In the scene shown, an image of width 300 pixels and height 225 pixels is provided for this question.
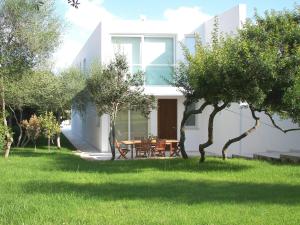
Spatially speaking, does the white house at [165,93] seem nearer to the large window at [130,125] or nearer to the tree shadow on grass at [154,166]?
the large window at [130,125]

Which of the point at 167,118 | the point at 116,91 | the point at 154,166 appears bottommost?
the point at 154,166

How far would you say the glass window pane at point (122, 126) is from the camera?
23.4 m

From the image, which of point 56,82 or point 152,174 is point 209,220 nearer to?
point 152,174

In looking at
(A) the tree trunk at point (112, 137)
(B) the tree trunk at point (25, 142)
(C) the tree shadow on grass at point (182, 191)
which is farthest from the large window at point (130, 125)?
(C) the tree shadow on grass at point (182, 191)

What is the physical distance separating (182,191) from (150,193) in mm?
708

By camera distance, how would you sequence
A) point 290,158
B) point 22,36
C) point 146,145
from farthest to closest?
point 146,145 < point 22,36 < point 290,158

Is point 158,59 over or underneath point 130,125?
over

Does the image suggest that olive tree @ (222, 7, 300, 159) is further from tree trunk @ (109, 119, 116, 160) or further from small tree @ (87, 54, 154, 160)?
tree trunk @ (109, 119, 116, 160)

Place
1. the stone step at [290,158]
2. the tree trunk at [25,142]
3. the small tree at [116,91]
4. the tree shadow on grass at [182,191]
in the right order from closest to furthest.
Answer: the tree shadow on grass at [182,191] < the stone step at [290,158] < the small tree at [116,91] < the tree trunk at [25,142]

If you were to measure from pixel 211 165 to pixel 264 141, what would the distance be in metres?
6.74

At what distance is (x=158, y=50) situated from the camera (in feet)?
76.1

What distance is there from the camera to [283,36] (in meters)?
14.2

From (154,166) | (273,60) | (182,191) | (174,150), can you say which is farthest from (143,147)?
(182,191)

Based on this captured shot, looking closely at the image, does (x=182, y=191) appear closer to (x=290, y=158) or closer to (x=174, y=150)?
(x=290, y=158)
